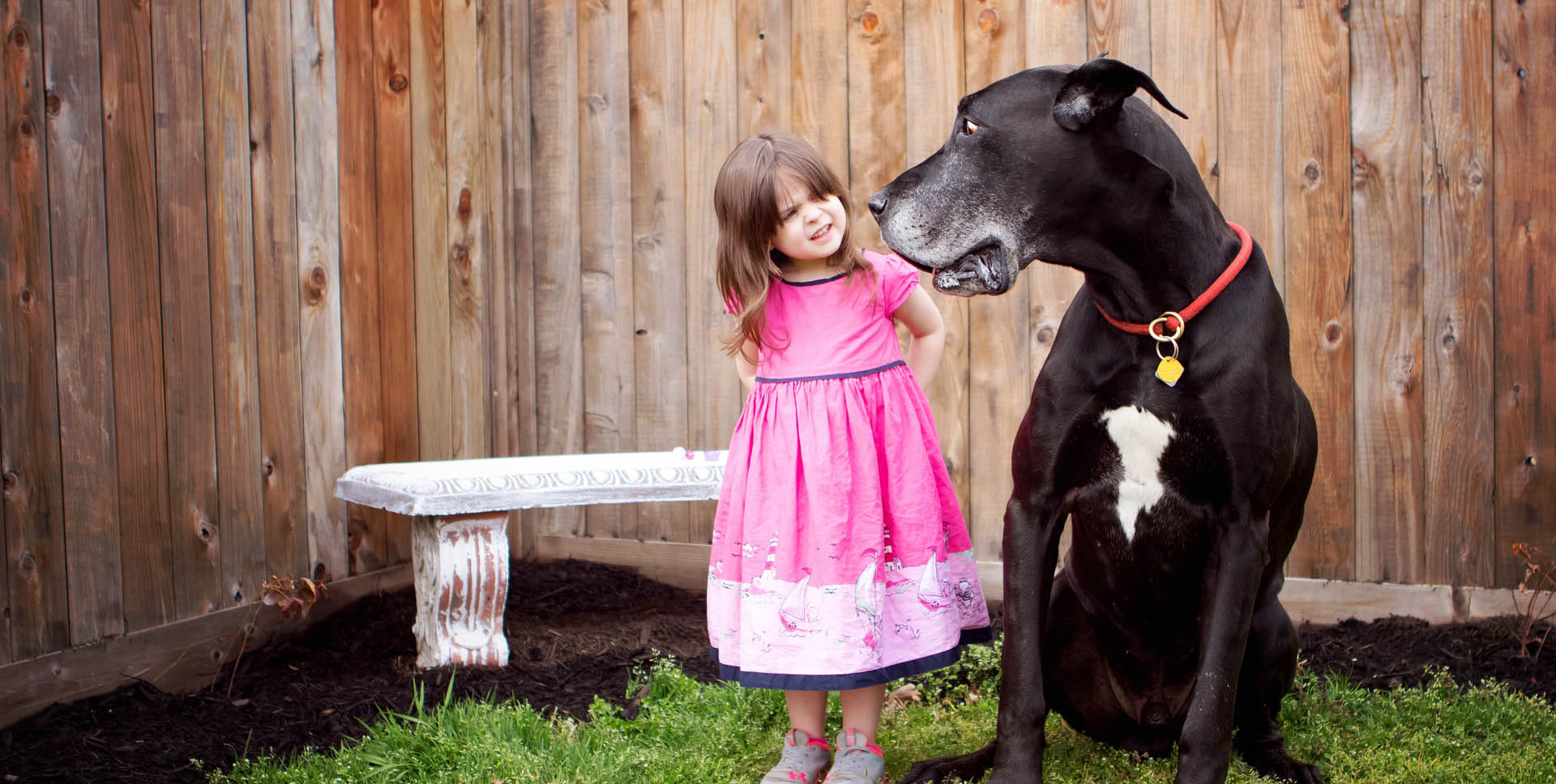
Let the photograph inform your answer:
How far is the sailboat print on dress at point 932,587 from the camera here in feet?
8.80

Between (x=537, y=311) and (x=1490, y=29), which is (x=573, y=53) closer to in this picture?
(x=537, y=311)

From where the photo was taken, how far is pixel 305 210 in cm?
397

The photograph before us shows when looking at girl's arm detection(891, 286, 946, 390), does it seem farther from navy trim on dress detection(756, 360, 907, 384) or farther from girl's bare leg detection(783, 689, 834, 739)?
girl's bare leg detection(783, 689, 834, 739)

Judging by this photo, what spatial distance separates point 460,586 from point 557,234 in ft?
5.54

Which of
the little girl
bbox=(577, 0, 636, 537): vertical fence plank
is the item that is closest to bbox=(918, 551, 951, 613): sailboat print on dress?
the little girl

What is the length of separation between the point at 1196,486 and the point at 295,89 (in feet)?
10.2

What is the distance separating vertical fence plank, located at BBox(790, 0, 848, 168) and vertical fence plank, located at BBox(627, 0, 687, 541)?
48cm

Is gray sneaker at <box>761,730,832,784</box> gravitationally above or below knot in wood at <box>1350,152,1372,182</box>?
below

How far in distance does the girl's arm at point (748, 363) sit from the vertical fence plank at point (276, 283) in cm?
165

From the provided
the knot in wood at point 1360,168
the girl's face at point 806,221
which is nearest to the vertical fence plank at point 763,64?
the girl's face at point 806,221

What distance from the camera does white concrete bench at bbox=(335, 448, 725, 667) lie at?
356 centimetres

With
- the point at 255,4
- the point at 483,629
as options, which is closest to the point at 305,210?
the point at 255,4

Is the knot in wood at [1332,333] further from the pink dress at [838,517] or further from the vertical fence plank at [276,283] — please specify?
the vertical fence plank at [276,283]

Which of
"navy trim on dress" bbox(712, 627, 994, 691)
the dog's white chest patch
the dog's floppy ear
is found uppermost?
the dog's floppy ear
